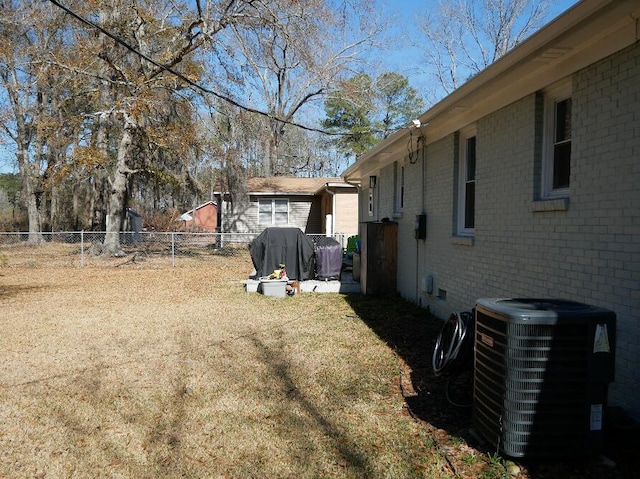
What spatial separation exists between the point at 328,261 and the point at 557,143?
7.28 m

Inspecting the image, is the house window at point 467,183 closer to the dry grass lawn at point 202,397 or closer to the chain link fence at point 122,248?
the dry grass lawn at point 202,397

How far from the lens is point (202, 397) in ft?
14.4

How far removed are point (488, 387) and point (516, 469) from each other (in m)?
0.50

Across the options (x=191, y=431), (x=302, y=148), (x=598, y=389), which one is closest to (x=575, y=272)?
(x=598, y=389)

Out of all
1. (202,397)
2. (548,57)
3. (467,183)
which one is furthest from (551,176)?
(202,397)

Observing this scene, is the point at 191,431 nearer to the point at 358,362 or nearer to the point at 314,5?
the point at 358,362

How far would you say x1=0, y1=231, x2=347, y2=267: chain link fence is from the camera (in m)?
17.2

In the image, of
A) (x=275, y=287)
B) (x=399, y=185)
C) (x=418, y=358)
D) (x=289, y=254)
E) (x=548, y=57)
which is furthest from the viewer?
(x=289, y=254)

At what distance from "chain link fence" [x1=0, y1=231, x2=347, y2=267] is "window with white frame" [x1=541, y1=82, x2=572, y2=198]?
11.0m

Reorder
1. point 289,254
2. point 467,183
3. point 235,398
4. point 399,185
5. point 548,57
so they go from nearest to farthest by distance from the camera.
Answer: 1. point 548,57
2. point 235,398
3. point 467,183
4. point 399,185
5. point 289,254

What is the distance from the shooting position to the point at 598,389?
113 inches

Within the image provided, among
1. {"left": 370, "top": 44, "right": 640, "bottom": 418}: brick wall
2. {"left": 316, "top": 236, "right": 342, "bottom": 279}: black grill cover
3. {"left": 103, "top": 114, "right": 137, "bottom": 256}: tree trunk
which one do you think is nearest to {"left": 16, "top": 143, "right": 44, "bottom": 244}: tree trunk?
{"left": 103, "top": 114, "right": 137, "bottom": 256}: tree trunk

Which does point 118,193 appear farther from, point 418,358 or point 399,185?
point 418,358

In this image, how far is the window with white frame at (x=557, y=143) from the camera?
14.8 ft
